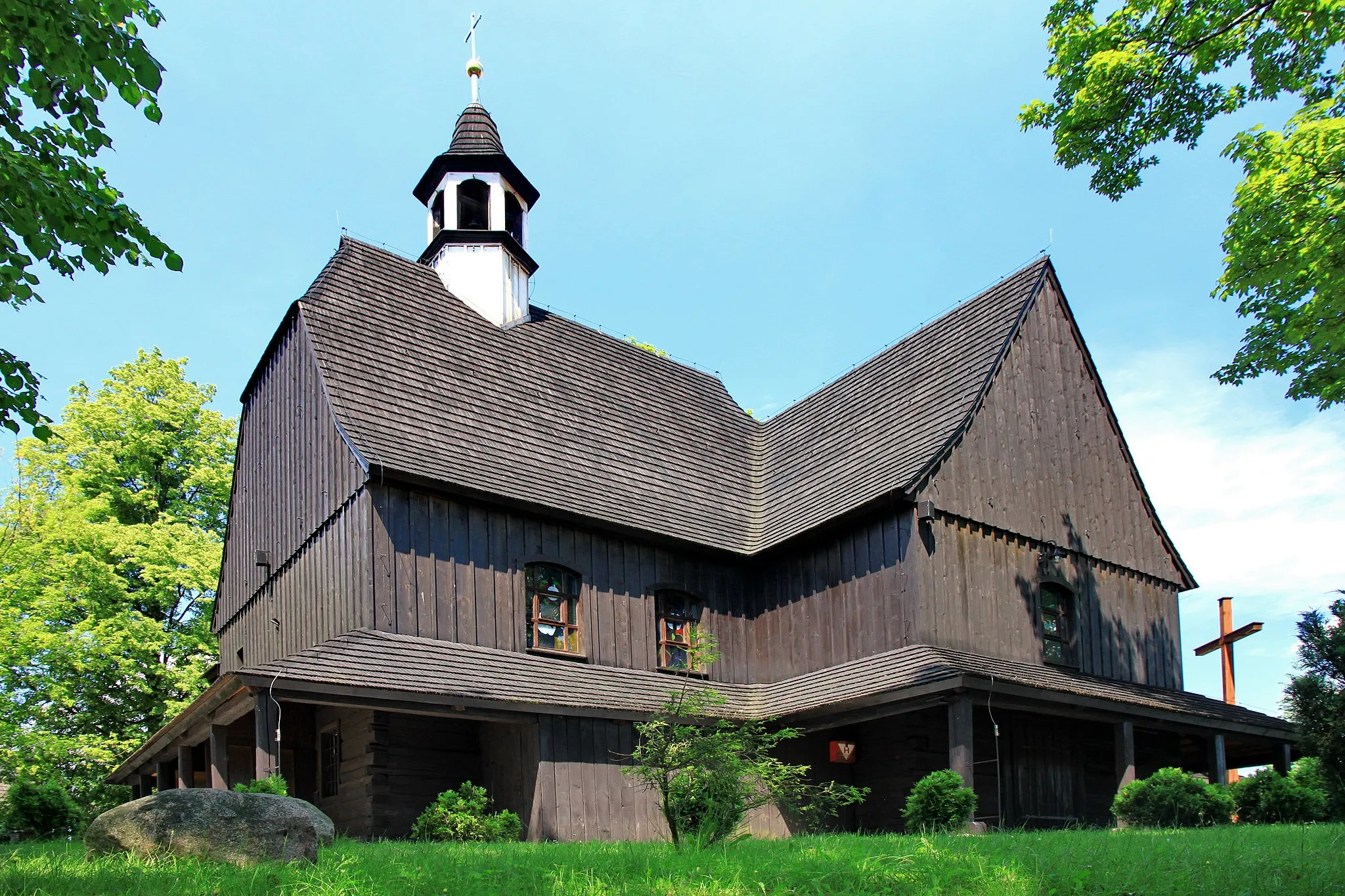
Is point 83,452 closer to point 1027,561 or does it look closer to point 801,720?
point 801,720

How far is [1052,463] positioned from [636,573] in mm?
8022

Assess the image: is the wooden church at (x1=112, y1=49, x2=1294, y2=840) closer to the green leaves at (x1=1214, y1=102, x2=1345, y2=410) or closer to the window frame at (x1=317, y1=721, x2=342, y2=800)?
the window frame at (x1=317, y1=721, x2=342, y2=800)

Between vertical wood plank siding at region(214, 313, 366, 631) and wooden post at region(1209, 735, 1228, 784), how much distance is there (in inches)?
595

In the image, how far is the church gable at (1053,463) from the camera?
64.5ft

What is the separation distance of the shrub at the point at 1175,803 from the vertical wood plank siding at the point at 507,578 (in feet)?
23.8

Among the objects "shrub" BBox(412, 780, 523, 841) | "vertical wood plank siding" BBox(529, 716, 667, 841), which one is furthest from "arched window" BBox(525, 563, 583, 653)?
"shrub" BBox(412, 780, 523, 841)

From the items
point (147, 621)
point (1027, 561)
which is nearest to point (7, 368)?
point (1027, 561)

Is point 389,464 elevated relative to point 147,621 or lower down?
elevated

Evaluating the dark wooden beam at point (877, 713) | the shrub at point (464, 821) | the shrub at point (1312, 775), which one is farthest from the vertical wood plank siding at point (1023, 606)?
the shrub at point (464, 821)

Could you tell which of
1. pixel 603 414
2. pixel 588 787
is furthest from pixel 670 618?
pixel 603 414

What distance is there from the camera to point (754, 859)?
823cm

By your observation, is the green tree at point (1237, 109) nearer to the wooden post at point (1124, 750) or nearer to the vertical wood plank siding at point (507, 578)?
the wooden post at point (1124, 750)

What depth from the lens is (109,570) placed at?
88.4 ft

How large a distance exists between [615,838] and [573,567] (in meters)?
4.47
